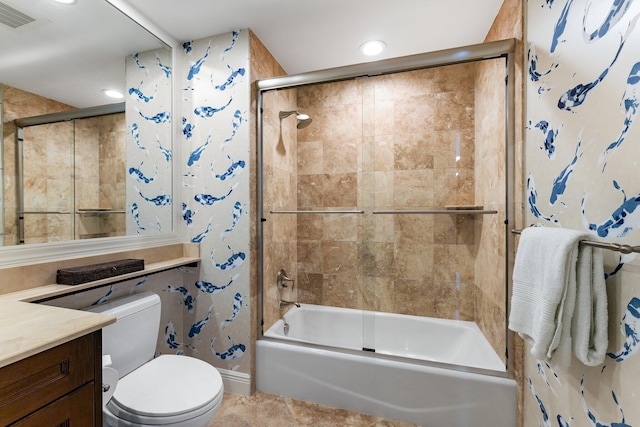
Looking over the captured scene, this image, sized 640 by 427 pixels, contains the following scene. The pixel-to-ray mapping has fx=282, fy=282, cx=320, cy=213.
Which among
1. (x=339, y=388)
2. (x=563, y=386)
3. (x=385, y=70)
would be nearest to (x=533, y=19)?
(x=385, y=70)

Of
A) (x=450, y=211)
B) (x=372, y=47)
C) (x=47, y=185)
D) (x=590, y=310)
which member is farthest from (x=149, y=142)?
(x=590, y=310)

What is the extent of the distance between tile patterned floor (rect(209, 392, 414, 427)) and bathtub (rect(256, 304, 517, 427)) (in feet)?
0.15

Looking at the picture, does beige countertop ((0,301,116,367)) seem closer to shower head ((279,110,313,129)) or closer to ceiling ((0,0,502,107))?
ceiling ((0,0,502,107))

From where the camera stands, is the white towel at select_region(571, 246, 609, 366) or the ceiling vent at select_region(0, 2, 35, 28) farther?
the ceiling vent at select_region(0, 2, 35, 28)

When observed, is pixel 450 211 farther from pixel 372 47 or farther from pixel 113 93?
pixel 113 93

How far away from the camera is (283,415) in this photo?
5.58 feet

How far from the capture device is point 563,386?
3.72 feet

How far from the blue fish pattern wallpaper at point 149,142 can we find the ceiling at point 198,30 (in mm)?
90

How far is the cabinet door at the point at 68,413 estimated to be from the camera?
75cm

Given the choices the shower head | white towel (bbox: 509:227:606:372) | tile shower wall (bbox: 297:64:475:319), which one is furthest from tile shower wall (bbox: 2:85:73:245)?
white towel (bbox: 509:227:606:372)

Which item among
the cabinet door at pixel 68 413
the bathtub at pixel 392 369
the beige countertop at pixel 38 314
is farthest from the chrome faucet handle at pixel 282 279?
the cabinet door at pixel 68 413

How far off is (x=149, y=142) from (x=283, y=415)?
6.31ft

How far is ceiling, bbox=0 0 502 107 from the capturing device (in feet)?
4.28

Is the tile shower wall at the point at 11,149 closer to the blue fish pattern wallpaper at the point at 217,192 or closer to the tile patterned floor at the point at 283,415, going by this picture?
the blue fish pattern wallpaper at the point at 217,192
